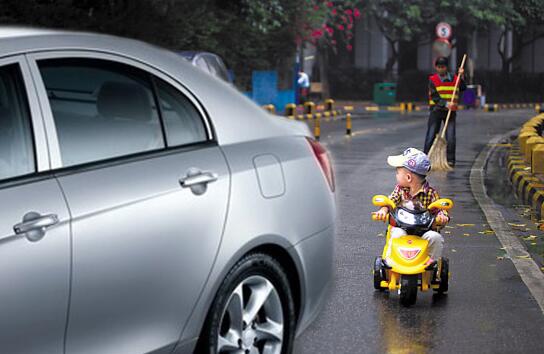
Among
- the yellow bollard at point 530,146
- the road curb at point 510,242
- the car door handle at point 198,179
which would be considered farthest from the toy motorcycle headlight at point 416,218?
the yellow bollard at point 530,146

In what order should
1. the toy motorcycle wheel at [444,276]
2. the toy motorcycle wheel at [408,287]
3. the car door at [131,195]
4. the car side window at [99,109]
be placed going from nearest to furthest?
the car door at [131,195] → the car side window at [99,109] → the toy motorcycle wheel at [408,287] → the toy motorcycle wheel at [444,276]

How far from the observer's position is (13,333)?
4.09 metres

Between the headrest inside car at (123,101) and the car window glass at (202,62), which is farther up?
the headrest inside car at (123,101)

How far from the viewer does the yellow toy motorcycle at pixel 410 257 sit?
766 cm

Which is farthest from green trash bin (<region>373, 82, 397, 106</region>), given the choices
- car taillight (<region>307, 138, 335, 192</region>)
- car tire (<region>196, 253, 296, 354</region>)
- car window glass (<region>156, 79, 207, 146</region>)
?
car window glass (<region>156, 79, 207, 146</region>)

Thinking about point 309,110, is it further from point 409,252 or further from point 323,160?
point 323,160

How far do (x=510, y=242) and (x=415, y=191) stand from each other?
9.25 feet

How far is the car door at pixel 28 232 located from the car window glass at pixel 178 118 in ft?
2.34

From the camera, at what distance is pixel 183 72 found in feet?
16.5

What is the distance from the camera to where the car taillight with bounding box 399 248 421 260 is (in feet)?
25.2

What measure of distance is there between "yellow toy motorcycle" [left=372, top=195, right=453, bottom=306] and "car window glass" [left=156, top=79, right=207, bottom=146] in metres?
2.85

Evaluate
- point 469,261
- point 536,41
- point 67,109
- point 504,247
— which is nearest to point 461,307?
point 469,261

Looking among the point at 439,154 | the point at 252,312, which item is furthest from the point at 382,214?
the point at 439,154

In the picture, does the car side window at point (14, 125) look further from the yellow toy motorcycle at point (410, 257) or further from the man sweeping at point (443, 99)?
the man sweeping at point (443, 99)
